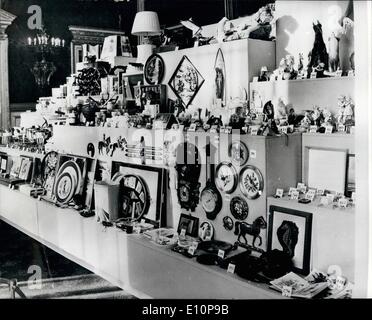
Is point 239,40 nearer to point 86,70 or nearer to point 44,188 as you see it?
point 86,70

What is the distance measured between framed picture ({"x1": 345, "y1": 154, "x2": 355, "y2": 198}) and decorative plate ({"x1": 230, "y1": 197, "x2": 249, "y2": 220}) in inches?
23.9

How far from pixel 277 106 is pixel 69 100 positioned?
2901 mm

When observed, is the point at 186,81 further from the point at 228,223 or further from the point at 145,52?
the point at 228,223

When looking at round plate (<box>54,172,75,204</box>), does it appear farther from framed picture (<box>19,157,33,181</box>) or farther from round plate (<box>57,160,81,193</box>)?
framed picture (<box>19,157,33,181</box>)

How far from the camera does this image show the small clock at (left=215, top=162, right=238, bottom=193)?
284 cm

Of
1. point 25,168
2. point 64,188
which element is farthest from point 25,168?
point 64,188

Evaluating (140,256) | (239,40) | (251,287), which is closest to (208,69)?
(239,40)

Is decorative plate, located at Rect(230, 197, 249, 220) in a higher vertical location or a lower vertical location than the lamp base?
lower

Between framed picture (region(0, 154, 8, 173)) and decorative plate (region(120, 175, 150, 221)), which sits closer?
decorative plate (region(120, 175, 150, 221))

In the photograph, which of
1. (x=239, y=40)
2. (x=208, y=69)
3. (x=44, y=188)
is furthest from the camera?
(x=44, y=188)

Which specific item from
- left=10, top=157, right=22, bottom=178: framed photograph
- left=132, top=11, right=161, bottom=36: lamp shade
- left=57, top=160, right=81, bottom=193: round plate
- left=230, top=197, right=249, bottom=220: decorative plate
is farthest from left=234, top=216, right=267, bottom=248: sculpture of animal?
left=10, top=157, right=22, bottom=178: framed photograph

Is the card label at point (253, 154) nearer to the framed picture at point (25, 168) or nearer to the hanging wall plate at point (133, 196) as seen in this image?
the hanging wall plate at point (133, 196)
